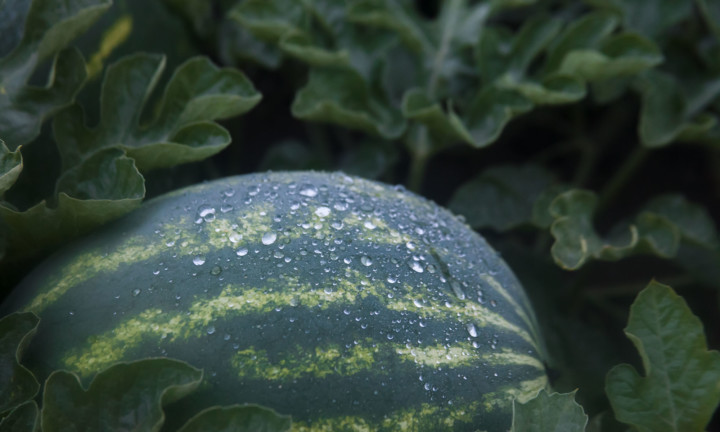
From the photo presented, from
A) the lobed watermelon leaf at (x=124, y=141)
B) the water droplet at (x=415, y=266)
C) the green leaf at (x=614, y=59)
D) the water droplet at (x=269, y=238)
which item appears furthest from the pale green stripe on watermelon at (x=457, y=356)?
the green leaf at (x=614, y=59)

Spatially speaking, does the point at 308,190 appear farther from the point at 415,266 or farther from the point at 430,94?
the point at 430,94

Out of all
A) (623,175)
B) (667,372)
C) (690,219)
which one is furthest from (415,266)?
(623,175)

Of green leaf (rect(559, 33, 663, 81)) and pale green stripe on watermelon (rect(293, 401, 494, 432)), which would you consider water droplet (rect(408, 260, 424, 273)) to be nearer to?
pale green stripe on watermelon (rect(293, 401, 494, 432))

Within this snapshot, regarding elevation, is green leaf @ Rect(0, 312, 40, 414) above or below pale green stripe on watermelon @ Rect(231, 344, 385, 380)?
below

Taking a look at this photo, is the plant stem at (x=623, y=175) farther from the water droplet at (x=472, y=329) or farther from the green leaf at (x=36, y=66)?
the green leaf at (x=36, y=66)

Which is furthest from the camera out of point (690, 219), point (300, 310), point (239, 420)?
point (690, 219)

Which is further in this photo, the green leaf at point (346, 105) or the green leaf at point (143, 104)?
the green leaf at point (346, 105)

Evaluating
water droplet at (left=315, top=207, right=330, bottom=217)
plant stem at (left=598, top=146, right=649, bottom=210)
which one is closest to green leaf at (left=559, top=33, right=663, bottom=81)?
plant stem at (left=598, top=146, right=649, bottom=210)
